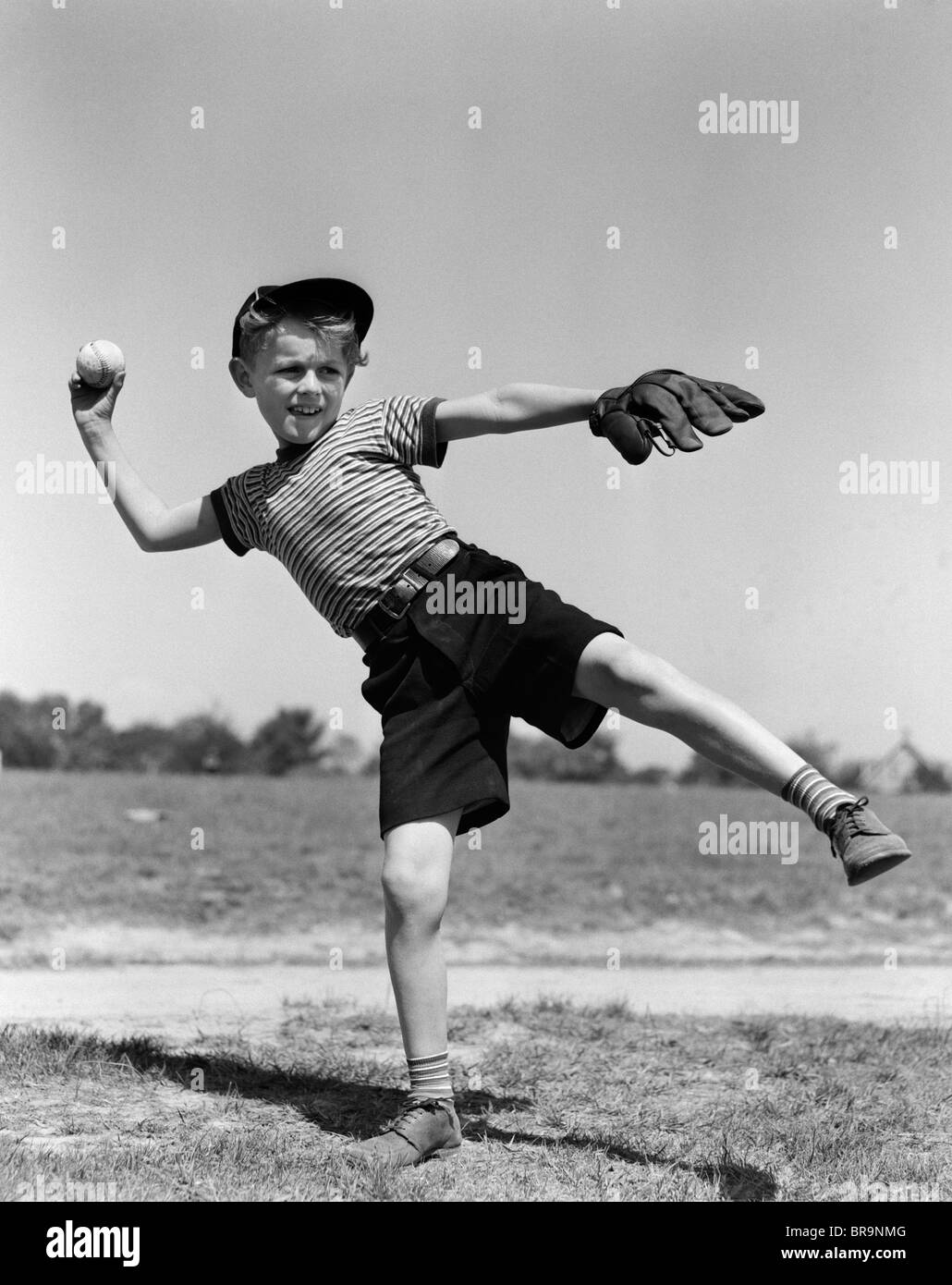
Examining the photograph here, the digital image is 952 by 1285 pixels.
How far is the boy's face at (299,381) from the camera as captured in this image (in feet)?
9.46

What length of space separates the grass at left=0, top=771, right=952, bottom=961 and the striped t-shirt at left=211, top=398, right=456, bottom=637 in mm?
3936

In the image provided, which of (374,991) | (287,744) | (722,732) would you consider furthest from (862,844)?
(287,744)

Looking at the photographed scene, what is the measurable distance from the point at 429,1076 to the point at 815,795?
975mm

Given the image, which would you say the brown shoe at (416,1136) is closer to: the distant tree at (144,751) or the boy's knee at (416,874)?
the boy's knee at (416,874)

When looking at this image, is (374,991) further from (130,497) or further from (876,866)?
(876,866)

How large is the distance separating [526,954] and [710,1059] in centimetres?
295

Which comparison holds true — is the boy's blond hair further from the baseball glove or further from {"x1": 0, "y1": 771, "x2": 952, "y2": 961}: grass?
{"x1": 0, "y1": 771, "x2": 952, "y2": 961}: grass

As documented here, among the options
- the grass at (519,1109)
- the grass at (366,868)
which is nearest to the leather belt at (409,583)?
the grass at (519,1109)

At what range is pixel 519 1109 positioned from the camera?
10.0ft

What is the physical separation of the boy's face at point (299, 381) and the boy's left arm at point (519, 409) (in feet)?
1.00

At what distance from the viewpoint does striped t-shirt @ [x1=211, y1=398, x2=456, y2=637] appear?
2736 mm

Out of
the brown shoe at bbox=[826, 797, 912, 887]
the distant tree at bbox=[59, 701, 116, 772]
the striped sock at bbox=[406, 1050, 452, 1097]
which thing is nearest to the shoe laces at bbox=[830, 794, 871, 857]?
the brown shoe at bbox=[826, 797, 912, 887]

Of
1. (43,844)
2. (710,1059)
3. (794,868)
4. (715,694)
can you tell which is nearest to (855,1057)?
(710,1059)
